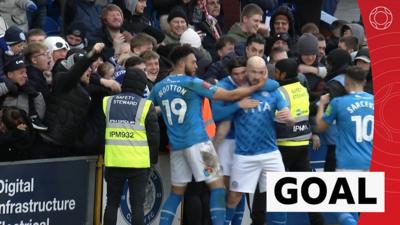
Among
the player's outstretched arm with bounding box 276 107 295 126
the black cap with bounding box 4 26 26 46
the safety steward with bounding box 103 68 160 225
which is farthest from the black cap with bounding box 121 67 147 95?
the black cap with bounding box 4 26 26 46

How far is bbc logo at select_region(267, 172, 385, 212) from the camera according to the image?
461 inches

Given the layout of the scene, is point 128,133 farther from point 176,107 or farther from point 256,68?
point 256,68

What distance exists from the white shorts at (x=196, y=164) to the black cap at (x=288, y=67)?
1284 mm

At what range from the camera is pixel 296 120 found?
12258 mm

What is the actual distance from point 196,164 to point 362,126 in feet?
6.45

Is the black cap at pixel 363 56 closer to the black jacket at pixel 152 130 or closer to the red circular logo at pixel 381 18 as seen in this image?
the red circular logo at pixel 381 18

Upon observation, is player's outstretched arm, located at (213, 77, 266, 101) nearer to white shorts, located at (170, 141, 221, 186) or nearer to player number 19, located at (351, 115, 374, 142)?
white shorts, located at (170, 141, 221, 186)

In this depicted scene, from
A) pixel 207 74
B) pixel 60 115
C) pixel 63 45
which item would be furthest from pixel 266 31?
pixel 60 115

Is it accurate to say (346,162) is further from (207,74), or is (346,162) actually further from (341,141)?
(207,74)

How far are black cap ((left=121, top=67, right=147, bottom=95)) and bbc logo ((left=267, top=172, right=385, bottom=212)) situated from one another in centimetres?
175

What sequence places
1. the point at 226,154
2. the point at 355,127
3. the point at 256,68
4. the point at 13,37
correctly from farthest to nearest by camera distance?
the point at 13,37 < the point at 226,154 < the point at 355,127 < the point at 256,68

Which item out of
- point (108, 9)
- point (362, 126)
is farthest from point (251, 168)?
point (108, 9)

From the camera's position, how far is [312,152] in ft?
43.5

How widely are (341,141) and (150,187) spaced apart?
225 centimetres
